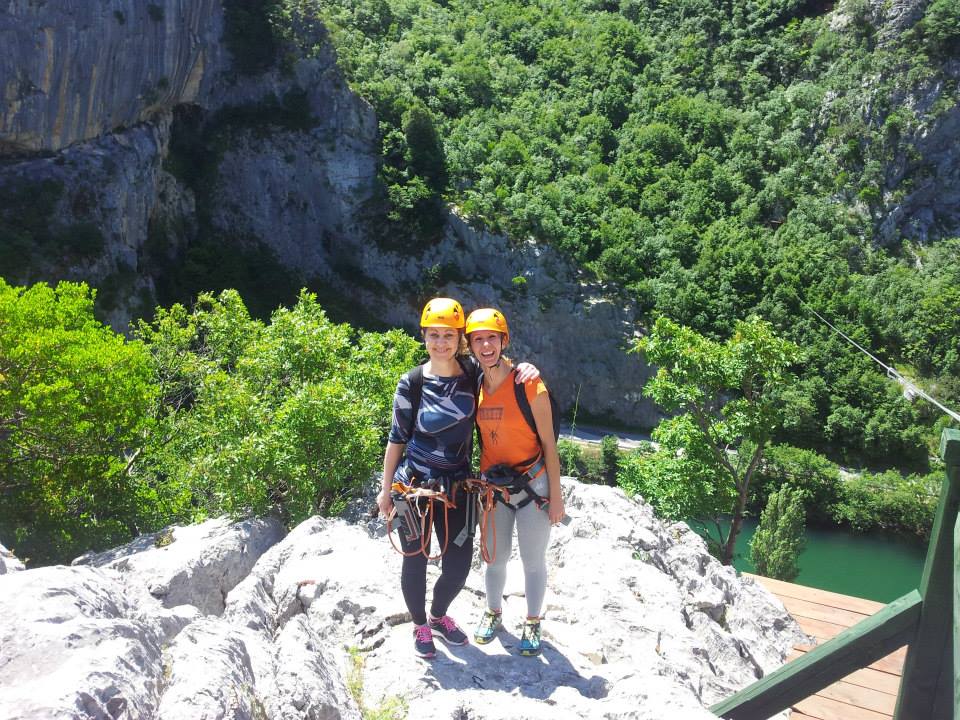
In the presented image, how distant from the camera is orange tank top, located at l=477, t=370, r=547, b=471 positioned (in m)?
3.72

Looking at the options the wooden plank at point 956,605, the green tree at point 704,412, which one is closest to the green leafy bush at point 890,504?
the green tree at point 704,412

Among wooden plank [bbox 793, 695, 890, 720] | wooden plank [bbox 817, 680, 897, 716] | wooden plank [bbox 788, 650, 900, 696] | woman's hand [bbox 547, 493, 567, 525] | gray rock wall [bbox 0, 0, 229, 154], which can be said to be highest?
A: gray rock wall [bbox 0, 0, 229, 154]

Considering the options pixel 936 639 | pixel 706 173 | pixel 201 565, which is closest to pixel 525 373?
pixel 936 639

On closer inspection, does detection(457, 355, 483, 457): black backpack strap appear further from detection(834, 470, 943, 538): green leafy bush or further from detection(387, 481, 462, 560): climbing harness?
detection(834, 470, 943, 538): green leafy bush

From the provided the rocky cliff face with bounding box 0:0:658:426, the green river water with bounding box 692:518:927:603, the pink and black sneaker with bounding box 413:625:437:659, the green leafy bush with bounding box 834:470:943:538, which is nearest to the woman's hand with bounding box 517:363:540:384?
the pink and black sneaker with bounding box 413:625:437:659

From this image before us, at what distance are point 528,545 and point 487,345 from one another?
1.17m

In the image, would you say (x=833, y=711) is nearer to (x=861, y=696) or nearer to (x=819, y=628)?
(x=861, y=696)

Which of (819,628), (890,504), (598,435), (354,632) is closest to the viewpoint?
(354,632)

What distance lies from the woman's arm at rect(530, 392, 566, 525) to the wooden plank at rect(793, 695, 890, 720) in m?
1.59

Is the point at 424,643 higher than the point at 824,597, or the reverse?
the point at 424,643

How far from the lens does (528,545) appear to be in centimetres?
391

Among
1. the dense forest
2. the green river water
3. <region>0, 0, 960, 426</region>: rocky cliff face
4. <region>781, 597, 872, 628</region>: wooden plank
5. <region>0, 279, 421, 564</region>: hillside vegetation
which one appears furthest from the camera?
the dense forest

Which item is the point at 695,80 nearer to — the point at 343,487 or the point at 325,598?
the point at 343,487

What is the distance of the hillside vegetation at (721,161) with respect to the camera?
30.7 meters
